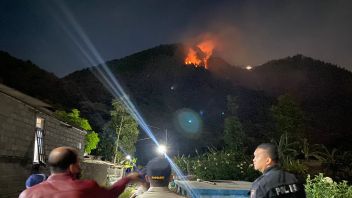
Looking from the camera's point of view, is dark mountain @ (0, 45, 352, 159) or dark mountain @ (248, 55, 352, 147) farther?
dark mountain @ (248, 55, 352, 147)

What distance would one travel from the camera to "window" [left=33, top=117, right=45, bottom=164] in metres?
17.3

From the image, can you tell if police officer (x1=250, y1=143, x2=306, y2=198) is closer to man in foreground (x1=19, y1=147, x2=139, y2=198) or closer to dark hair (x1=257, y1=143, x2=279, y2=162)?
dark hair (x1=257, y1=143, x2=279, y2=162)

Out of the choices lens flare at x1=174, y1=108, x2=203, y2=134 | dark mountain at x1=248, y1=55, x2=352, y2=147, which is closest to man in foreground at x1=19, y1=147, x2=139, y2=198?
dark mountain at x1=248, y1=55, x2=352, y2=147

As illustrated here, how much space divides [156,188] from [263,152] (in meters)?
1.37

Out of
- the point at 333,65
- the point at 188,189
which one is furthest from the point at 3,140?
the point at 333,65

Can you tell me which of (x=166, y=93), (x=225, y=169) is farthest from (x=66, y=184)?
(x=166, y=93)

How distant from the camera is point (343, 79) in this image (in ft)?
324

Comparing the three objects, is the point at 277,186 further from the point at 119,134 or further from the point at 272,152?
the point at 119,134

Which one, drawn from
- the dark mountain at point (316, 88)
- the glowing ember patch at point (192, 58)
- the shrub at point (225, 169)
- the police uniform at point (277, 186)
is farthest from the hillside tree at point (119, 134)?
the glowing ember patch at point (192, 58)

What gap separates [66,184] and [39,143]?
15.7 metres

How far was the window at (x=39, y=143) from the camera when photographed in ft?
56.9

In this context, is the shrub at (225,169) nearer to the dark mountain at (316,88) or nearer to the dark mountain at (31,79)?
the dark mountain at (31,79)

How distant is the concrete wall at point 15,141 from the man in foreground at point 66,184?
11.6 m

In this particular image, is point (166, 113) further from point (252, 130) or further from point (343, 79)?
point (343, 79)
